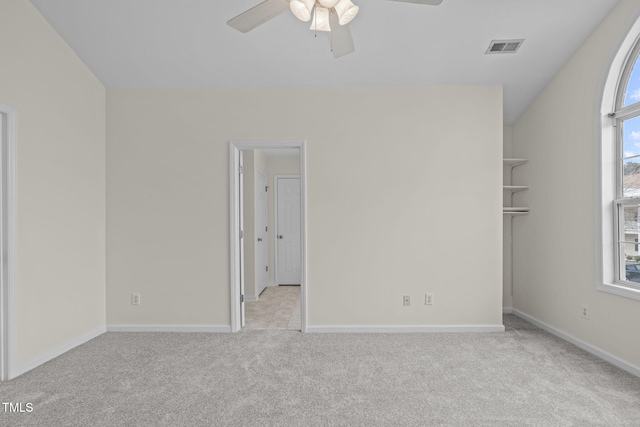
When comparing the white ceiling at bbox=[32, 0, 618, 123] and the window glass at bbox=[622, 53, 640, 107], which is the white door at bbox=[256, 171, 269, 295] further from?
the window glass at bbox=[622, 53, 640, 107]

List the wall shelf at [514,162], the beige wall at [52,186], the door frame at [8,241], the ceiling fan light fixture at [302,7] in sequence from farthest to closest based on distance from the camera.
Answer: the wall shelf at [514,162] < the beige wall at [52,186] < the door frame at [8,241] < the ceiling fan light fixture at [302,7]

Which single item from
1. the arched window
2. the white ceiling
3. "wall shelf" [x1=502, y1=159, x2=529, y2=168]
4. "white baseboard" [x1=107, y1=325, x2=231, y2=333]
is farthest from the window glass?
"white baseboard" [x1=107, y1=325, x2=231, y2=333]

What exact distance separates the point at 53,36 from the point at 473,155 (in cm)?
393

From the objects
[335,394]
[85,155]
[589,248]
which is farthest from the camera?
[85,155]

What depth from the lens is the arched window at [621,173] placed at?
2717 millimetres

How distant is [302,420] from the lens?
6.39 ft

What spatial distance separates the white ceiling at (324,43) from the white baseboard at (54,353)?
2473mm

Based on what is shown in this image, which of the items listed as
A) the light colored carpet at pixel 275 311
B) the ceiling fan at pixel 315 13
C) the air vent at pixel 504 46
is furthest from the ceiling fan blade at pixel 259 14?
the light colored carpet at pixel 275 311

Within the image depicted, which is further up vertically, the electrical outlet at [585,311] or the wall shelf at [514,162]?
the wall shelf at [514,162]

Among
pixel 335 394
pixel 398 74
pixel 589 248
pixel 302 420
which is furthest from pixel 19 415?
pixel 589 248

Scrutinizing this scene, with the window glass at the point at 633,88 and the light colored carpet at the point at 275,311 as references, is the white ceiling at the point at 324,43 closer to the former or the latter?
the window glass at the point at 633,88

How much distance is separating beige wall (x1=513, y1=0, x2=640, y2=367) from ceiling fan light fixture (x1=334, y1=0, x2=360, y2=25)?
229cm

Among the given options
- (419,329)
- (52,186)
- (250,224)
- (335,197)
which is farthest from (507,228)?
(52,186)

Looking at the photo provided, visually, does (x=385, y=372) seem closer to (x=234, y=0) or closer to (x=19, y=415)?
(x=19, y=415)
